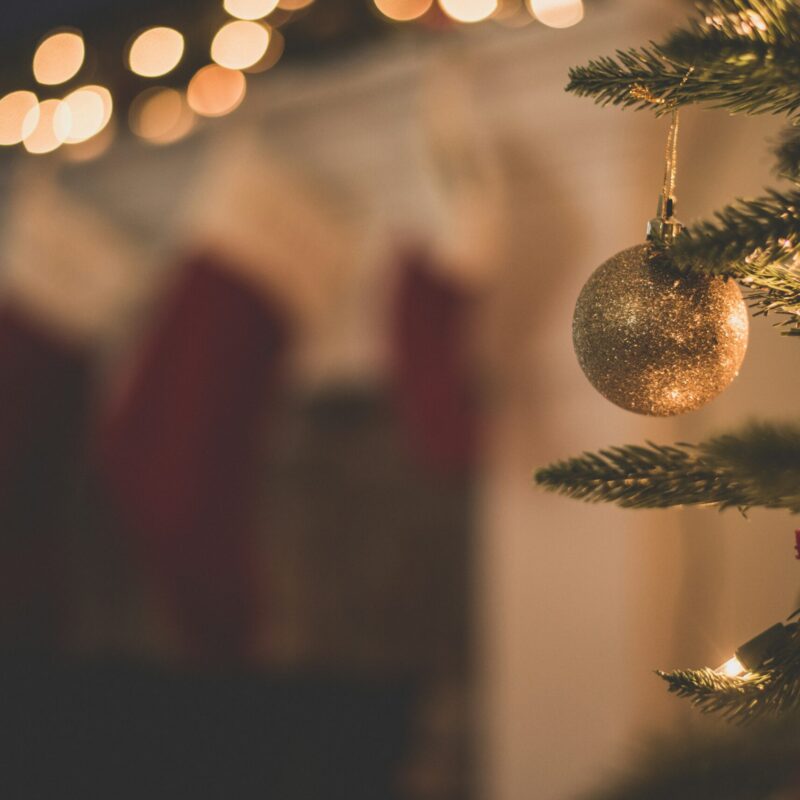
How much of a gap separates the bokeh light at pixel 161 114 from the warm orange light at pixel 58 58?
13 cm

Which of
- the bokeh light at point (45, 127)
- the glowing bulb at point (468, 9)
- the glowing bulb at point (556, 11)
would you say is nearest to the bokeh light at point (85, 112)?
the bokeh light at point (45, 127)

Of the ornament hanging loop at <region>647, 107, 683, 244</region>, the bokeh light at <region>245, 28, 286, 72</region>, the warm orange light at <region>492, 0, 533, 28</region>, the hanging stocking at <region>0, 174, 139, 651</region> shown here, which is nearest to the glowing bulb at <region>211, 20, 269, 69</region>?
the bokeh light at <region>245, 28, 286, 72</region>

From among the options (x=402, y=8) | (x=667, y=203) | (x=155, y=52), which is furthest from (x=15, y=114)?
(x=667, y=203)

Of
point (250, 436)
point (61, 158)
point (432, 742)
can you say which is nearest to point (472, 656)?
point (432, 742)

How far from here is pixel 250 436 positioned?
1.57 meters

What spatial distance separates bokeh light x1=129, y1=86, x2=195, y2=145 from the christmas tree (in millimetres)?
1392

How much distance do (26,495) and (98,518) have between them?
239mm

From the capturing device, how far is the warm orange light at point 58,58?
1417 mm

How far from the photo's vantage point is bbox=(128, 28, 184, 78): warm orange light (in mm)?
Result: 1336

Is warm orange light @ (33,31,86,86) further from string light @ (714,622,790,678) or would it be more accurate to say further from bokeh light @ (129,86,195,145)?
string light @ (714,622,790,678)

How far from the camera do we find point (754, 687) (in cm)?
27

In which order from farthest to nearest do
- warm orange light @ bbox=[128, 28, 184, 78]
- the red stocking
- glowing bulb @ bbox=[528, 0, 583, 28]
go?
the red stocking → warm orange light @ bbox=[128, 28, 184, 78] → glowing bulb @ bbox=[528, 0, 583, 28]

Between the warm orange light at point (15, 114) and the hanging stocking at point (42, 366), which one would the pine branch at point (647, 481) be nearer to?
the warm orange light at point (15, 114)

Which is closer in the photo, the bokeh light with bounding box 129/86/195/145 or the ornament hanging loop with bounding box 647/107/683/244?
the ornament hanging loop with bounding box 647/107/683/244
